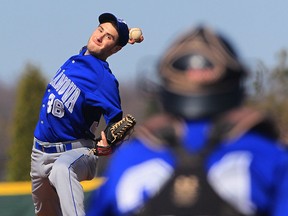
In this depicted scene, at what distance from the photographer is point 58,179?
267 inches

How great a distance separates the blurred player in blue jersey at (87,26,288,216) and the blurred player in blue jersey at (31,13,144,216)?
4.08 metres

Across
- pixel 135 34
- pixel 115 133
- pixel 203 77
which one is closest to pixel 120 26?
pixel 135 34

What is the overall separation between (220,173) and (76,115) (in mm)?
4351

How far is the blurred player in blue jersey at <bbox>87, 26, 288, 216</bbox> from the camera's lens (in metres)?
2.54

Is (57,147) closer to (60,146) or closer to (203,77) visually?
(60,146)

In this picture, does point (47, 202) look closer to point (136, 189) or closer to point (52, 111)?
point (52, 111)

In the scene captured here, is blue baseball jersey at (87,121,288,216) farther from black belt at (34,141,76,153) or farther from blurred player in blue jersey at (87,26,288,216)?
black belt at (34,141,76,153)

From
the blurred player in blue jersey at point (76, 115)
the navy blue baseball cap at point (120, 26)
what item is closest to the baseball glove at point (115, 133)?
the blurred player in blue jersey at point (76, 115)

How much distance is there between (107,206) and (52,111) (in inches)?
167

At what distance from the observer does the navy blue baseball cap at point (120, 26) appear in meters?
7.12

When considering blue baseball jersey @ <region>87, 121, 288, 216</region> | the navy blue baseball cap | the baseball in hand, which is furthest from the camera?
the baseball in hand

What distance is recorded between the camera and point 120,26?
714cm

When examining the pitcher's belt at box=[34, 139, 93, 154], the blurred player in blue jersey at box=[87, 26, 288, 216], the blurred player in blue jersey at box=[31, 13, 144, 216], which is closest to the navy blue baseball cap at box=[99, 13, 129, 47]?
the blurred player in blue jersey at box=[31, 13, 144, 216]

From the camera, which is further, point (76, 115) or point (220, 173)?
point (76, 115)
